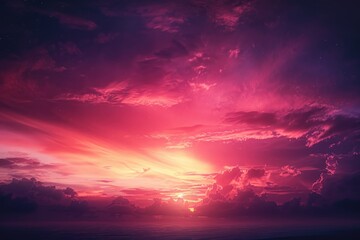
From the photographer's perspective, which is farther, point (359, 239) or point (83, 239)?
point (83, 239)

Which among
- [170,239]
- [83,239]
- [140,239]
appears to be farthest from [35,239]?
[170,239]

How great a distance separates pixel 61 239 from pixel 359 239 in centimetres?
15523

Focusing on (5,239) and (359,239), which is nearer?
(359,239)

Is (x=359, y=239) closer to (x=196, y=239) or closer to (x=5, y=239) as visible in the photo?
(x=196, y=239)

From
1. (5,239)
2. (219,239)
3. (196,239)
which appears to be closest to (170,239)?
(196,239)

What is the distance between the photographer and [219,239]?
7032 inches

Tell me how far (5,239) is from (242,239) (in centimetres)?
13341

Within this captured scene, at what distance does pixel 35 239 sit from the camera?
173 metres

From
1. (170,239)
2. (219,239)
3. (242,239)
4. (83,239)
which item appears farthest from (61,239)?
(242,239)

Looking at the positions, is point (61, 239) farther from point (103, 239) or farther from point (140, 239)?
point (140, 239)

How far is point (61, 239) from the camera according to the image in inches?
6845

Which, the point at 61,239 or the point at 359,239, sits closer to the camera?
the point at 359,239

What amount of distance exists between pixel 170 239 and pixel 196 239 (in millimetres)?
15037

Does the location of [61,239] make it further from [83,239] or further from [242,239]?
[242,239]
